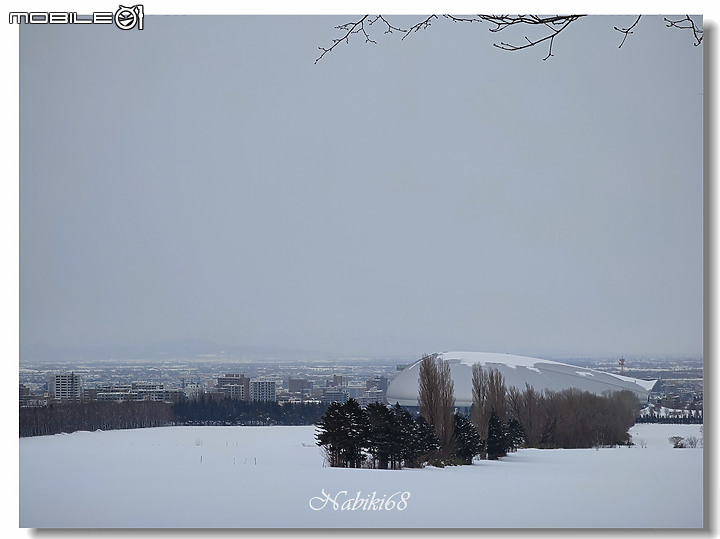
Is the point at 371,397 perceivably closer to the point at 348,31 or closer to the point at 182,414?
the point at 182,414

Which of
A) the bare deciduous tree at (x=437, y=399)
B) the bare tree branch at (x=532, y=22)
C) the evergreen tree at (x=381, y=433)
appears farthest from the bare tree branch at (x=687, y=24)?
the evergreen tree at (x=381, y=433)

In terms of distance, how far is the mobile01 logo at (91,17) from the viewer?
793 centimetres

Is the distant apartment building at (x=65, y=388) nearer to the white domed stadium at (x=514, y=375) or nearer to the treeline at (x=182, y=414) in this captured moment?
the treeline at (x=182, y=414)

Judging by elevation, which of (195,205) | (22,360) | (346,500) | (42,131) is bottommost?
(346,500)

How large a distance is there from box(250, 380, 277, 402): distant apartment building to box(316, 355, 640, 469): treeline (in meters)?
0.62

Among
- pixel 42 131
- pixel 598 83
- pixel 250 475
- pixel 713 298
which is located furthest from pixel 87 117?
pixel 713 298

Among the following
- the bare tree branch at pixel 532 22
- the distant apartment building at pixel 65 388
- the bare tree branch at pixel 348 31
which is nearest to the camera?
the bare tree branch at pixel 532 22

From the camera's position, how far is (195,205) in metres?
8.50

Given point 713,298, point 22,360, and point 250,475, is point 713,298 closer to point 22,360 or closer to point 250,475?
point 250,475

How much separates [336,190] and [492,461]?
3210 mm

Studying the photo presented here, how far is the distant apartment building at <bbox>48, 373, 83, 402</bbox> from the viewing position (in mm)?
8258

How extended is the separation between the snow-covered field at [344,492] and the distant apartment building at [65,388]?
395 millimetres

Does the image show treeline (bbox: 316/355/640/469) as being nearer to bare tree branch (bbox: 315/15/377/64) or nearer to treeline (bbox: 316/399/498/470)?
treeline (bbox: 316/399/498/470)

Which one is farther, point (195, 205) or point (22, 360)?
point (195, 205)
